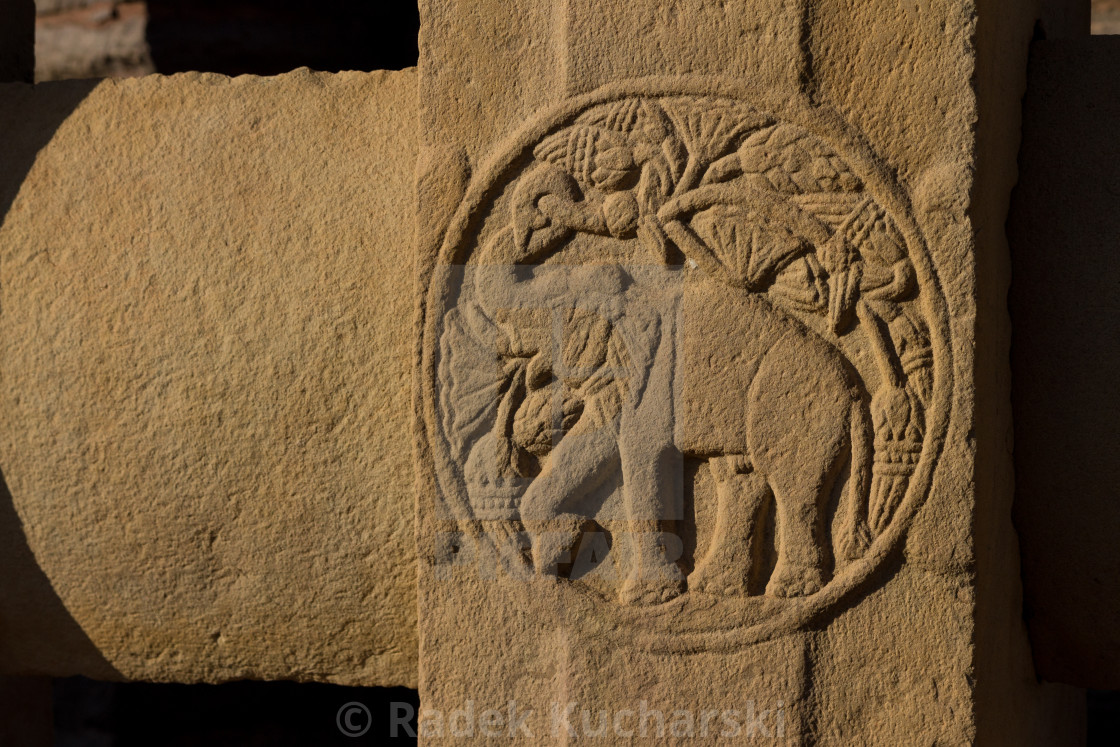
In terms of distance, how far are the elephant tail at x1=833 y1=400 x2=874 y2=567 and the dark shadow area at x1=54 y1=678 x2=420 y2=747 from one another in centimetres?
217

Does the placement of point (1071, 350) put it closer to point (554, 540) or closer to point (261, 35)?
point (554, 540)

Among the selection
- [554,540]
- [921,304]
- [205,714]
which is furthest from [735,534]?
[205,714]

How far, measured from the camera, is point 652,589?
1800mm

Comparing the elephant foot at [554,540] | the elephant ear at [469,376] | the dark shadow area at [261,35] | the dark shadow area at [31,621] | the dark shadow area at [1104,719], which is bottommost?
the dark shadow area at [1104,719]

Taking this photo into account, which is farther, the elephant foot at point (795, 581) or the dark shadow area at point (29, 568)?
the dark shadow area at point (29, 568)

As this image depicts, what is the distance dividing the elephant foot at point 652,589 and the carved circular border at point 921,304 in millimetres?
11

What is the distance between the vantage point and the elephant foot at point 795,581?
68.9 inches

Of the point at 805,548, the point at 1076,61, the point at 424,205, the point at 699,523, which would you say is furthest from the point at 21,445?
the point at 1076,61

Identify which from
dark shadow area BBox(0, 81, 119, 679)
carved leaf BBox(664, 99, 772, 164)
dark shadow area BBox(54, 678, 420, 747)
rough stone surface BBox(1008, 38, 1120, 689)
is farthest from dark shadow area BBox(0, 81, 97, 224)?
dark shadow area BBox(54, 678, 420, 747)

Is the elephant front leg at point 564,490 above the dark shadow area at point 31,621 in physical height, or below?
above

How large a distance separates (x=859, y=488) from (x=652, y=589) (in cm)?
37

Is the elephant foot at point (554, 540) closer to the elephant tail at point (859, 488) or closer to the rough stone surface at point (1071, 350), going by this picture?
the elephant tail at point (859, 488)

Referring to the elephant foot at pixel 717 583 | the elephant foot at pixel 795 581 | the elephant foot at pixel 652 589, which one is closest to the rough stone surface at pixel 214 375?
the elephant foot at pixel 652 589

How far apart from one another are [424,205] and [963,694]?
→ 116 centimetres
